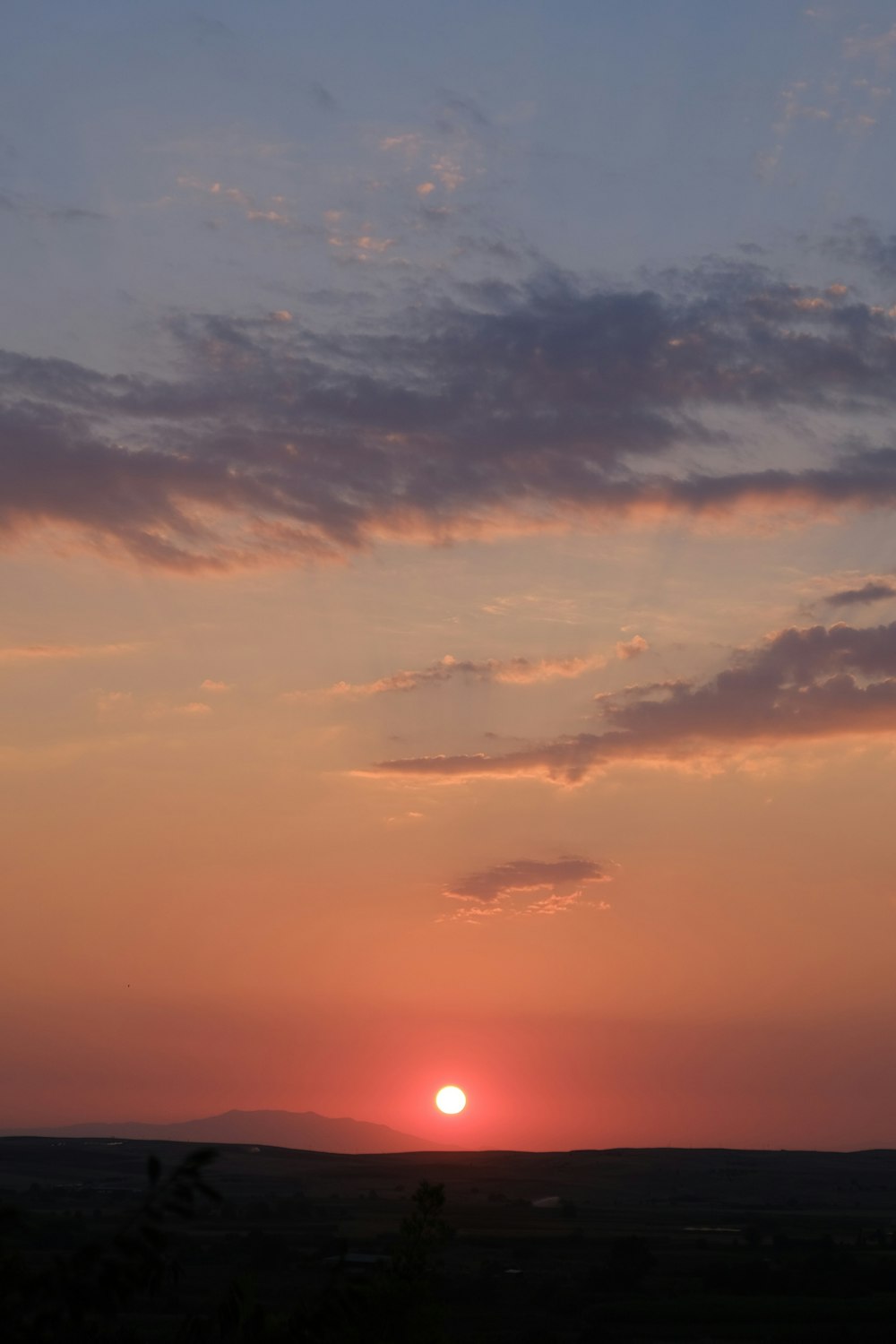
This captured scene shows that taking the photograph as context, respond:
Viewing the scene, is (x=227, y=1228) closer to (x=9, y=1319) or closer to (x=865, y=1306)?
(x=865, y=1306)

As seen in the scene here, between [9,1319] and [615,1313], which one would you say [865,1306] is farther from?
[9,1319]

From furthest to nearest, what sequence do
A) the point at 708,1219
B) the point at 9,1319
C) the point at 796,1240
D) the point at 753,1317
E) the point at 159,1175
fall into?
the point at 708,1219 < the point at 796,1240 < the point at 753,1317 < the point at 9,1319 < the point at 159,1175

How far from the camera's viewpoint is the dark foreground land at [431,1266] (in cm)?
1091

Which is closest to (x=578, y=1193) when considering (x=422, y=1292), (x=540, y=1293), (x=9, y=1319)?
(x=540, y=1293)

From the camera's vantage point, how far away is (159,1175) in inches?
407

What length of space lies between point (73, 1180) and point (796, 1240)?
12317 cm

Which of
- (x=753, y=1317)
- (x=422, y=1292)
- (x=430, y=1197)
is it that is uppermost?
(x=430, y=1197)

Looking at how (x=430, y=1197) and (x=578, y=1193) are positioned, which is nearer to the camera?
(x=430, y=1197)

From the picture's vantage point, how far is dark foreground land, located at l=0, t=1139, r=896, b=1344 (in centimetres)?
1091

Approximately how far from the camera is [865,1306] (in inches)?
3167

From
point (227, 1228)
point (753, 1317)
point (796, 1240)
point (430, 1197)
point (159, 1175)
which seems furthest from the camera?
point (227, 1228)

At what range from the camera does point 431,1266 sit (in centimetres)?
2597

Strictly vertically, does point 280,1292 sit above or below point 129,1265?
below

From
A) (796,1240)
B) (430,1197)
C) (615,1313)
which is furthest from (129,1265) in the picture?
(796,1240)
